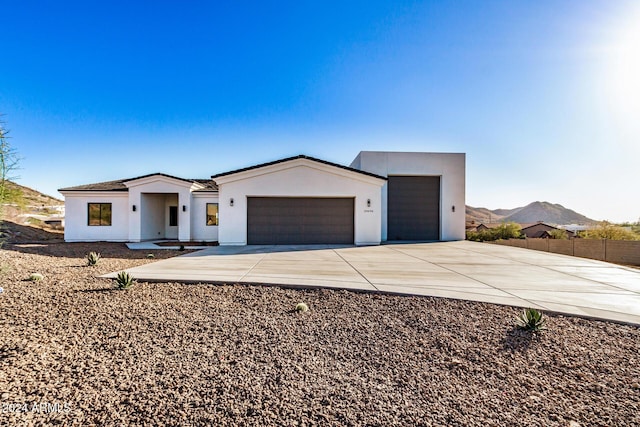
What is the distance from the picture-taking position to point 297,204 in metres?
14.0

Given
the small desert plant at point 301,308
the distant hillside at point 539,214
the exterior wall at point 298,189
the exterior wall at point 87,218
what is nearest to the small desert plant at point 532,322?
the small desert plant at point 301,308

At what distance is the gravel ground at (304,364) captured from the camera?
7.42 feet

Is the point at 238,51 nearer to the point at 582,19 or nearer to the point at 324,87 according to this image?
the point at 324,87

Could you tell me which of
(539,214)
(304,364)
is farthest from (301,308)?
(539,214)

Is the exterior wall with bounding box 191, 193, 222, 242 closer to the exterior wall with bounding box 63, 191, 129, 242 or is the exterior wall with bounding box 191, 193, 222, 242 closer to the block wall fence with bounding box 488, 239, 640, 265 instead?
the exterior wall with bounding box 63, 191, 129, 242

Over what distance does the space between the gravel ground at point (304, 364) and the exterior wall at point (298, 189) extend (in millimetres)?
8989

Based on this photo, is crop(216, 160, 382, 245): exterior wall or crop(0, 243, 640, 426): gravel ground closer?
crop(0, 243, 640, 426): gravel ground

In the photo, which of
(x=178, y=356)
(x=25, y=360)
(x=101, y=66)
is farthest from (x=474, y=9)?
(x=101, y=66)

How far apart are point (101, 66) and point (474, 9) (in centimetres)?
1535

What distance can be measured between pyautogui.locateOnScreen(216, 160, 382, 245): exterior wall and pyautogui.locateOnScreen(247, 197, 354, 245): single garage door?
0.35 metres

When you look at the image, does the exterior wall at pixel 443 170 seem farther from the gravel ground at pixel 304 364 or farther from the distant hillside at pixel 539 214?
the distant hillside at pixel 539 214

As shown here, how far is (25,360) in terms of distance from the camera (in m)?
2.88

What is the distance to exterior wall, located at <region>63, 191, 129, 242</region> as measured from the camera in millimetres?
16125

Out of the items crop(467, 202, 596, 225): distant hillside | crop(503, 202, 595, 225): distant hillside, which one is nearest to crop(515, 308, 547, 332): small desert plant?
crop(467, 202, 596, 225): distant hillside
